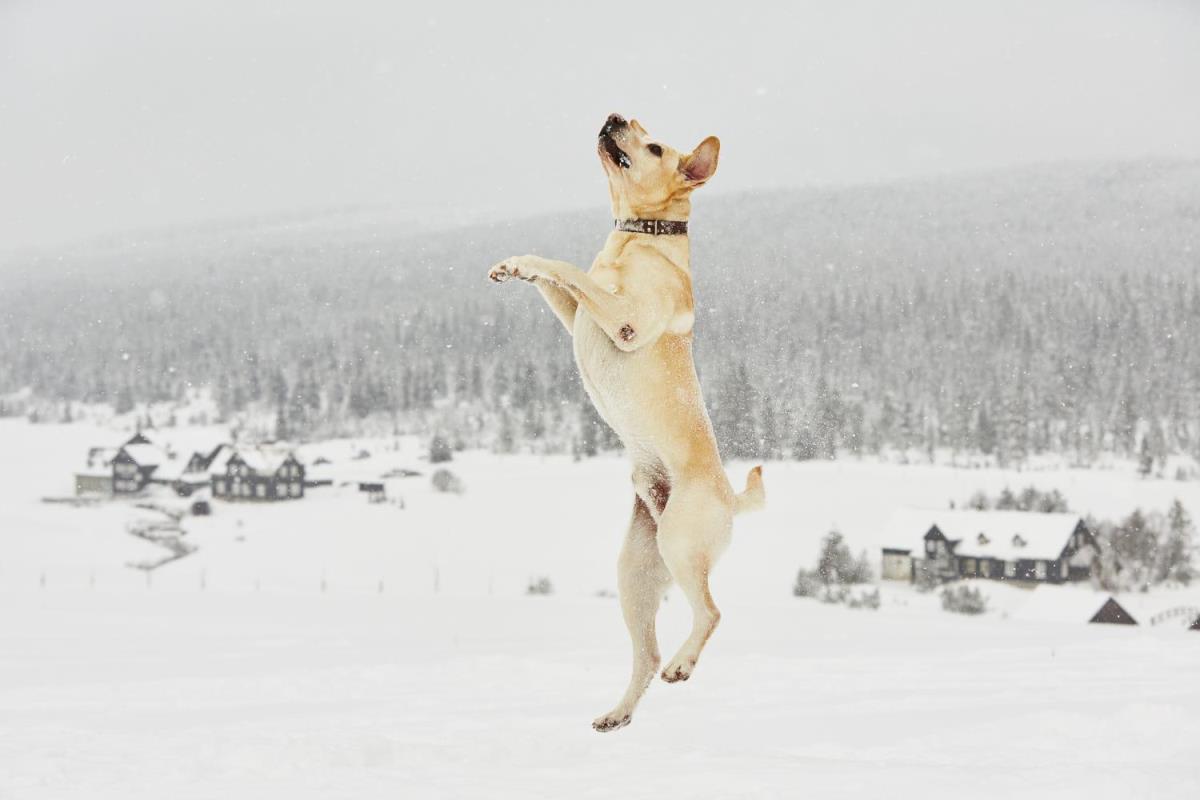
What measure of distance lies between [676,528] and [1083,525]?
18.7m

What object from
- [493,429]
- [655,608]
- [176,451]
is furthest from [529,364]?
[655,608]

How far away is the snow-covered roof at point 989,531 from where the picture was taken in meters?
18.3

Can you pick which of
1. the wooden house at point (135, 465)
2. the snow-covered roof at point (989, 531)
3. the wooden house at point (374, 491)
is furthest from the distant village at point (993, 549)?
the wooden house at point (135, 465)

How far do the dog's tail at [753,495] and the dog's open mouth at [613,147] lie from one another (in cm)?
74

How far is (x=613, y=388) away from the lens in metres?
2.49

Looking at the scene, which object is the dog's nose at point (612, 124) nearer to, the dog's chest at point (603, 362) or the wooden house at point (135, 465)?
the dog's chest at point (603, 362)

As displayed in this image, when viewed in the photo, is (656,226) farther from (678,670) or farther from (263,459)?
(263,459)

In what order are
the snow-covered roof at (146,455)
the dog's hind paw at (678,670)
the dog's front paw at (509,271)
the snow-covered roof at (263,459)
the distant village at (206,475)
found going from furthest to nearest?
1. the snow-covered roof at (146,455)
2. the snow-covered roof at (263,459)
3. the distant village at (206,475)
4. the dog's hind paw at (678,670)
5. the dog's front paw at (509,271)

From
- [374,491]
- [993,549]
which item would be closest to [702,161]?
[993,549]

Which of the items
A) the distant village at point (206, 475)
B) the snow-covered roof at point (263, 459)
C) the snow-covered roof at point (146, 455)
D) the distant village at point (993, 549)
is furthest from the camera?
the snow-covered roof at point (146, 455)

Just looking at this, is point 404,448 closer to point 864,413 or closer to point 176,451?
point 176,451

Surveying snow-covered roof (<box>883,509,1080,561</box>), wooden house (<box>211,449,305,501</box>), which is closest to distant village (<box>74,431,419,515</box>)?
wooden house (<box>211,449,305,501</box>)

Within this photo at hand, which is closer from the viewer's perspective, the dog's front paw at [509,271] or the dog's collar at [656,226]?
the dog's front paw at [509,271]

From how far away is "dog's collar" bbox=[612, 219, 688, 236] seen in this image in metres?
2.53
